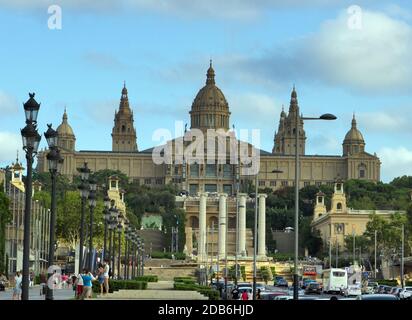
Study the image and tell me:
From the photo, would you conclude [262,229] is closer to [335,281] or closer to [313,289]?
[335,281]

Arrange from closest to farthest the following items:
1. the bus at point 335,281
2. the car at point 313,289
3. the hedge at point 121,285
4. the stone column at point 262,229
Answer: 1. the hedge at point 121,285
2. the car at point 313,289
3. the bus at point 335,281
4. the stone column at point 262,229

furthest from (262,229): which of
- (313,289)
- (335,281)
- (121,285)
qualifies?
(121,285)

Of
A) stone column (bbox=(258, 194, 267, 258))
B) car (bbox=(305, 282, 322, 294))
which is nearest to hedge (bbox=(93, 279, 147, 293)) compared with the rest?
car (bbox=(305, 282, 322, 294))

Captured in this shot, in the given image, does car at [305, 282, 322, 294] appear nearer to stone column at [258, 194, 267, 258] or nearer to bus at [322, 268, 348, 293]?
bus at [322, 268, 348, 293]

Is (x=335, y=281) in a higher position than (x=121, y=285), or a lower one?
higher

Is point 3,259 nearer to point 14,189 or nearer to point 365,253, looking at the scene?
point 14,189

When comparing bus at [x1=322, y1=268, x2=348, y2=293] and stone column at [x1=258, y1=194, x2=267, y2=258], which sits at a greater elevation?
stone column at [x1=258, y1=194, x2=267, y2=258]

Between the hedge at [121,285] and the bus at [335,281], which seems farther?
the bus at [335,281]

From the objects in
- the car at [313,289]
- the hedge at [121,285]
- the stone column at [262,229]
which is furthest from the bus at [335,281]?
the stone column at [262,229]

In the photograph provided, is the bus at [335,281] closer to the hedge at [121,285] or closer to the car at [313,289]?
the car at [313,289]

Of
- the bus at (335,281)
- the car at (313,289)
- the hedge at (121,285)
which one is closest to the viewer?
the hedge at (121,285)

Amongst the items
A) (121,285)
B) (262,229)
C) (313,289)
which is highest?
(262,229)
